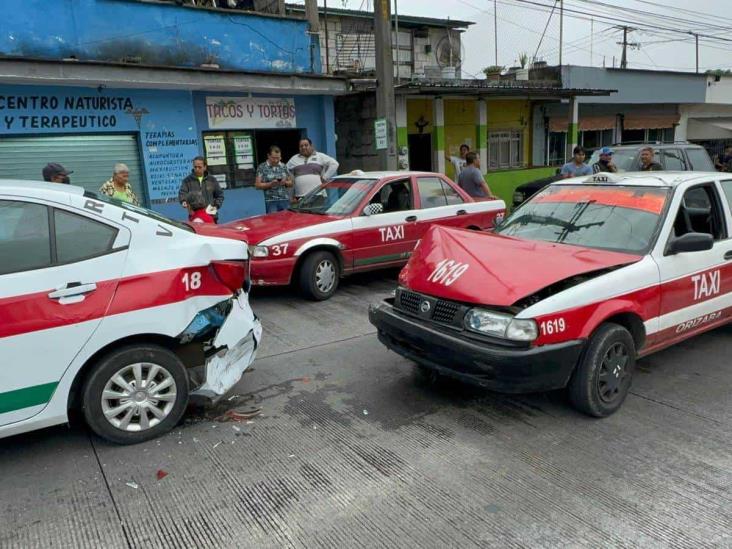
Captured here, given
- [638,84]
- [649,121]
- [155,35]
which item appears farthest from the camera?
[649,121]

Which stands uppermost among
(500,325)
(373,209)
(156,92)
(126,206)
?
(156,92)

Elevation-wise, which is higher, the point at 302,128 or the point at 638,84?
the point at 638,84

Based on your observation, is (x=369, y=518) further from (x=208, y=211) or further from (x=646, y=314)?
(x=208, y=211)

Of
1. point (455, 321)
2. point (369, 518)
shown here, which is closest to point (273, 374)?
point (455, 321)

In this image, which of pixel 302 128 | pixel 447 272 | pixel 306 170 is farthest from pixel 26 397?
pixel 302 128

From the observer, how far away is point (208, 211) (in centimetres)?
784

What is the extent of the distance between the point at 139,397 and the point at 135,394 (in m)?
0.03

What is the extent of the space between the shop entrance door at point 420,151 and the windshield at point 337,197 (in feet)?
30.6

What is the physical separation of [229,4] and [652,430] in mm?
11414

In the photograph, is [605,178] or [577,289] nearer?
[577,289]

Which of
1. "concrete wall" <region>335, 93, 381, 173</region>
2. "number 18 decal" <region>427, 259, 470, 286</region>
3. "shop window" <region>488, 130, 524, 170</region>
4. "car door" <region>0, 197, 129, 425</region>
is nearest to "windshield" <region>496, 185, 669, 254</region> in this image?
"number 18 decal" <region>427, 259, 470, 286</region>

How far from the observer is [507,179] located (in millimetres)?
17391

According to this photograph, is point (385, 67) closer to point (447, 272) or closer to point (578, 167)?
point (578, 167)

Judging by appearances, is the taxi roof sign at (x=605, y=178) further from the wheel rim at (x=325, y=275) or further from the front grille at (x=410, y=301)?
the wheel rim at (x=325, y=275)
